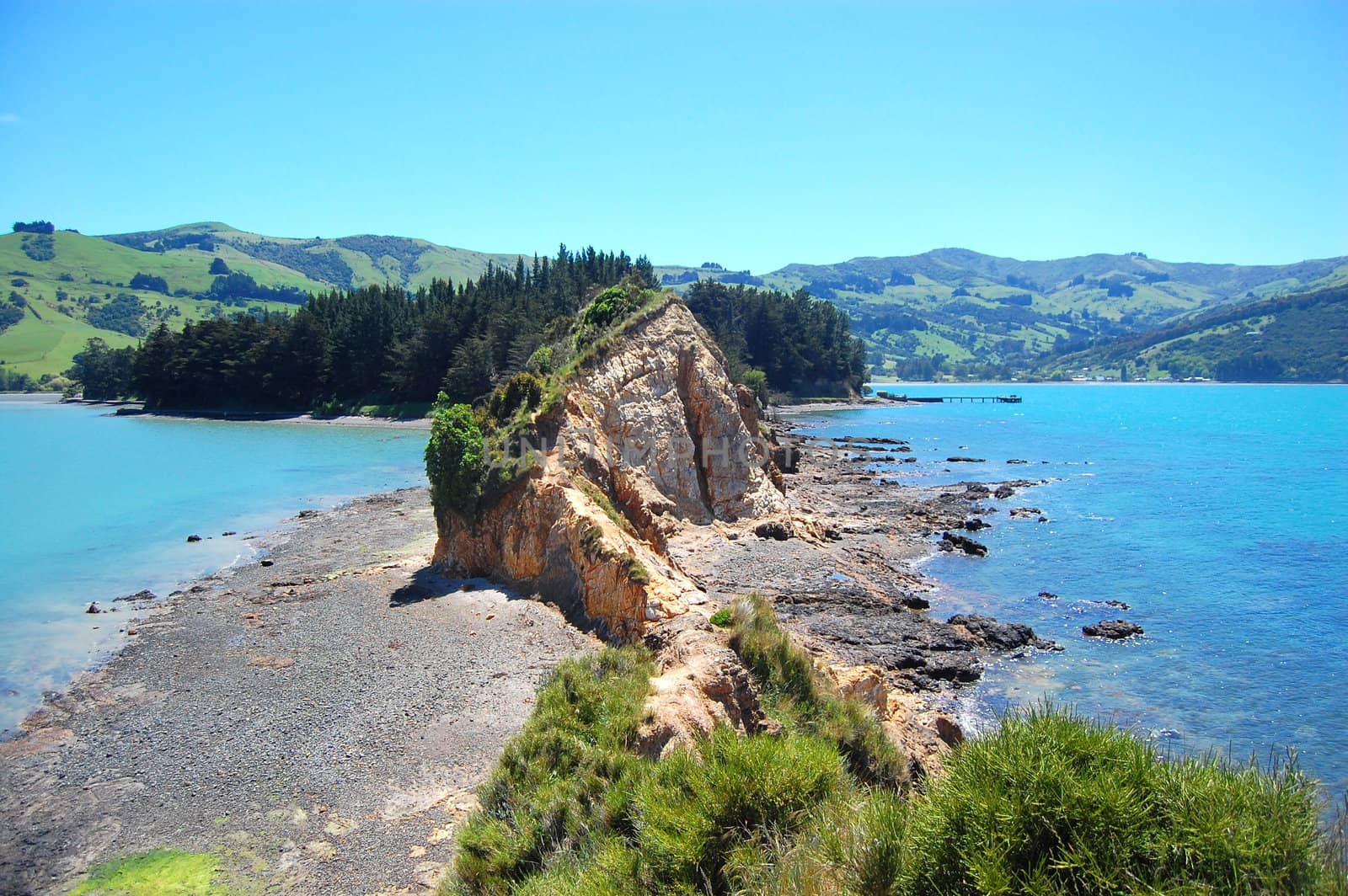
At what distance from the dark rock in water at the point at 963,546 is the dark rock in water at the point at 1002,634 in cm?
1128

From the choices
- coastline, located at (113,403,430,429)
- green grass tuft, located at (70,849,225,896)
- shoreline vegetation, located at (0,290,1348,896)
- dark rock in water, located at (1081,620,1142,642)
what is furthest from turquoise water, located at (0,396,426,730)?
dark rock in water, located at (1081,620,1142,642)

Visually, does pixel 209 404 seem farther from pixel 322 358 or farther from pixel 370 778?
pixel 370 778

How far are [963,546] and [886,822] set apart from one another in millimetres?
35976

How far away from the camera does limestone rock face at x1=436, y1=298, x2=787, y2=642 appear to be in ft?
73.5

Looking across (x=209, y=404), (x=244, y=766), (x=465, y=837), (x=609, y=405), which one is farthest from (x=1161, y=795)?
(x=209, y=404)

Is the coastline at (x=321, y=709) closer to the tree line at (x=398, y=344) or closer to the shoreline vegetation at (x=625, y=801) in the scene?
the shoreline vegetation at (x=625, y=801)

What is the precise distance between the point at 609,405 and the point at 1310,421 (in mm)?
Result: 139929

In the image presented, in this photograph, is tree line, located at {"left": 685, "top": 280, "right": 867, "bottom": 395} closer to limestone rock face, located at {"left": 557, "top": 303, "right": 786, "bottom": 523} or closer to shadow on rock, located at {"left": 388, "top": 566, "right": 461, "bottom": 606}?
limestone rock face, located at {"left": 557, "top": 303, "right": 786, "bottom": 523}

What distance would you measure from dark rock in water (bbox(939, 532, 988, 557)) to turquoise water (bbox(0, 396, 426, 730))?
34.6 meters

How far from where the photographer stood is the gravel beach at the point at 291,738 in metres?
13.9

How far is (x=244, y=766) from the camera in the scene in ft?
53.8

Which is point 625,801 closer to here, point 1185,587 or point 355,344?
point 1185,587

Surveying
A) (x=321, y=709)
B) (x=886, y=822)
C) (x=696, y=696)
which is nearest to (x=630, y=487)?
(x=321, y=709)

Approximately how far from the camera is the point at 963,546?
40844mm
